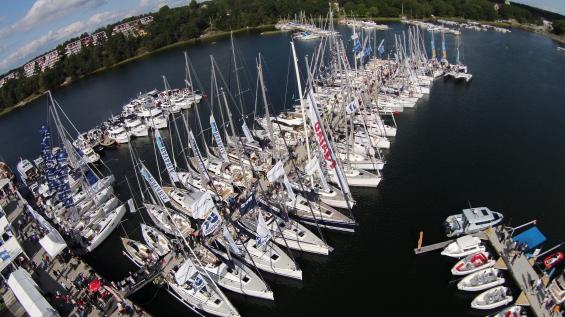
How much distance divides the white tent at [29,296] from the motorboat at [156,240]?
1357cm

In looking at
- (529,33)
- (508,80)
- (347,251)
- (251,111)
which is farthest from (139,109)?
(529,33)

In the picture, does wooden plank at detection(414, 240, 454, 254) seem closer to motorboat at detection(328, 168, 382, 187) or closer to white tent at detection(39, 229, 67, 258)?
motorboat at detection(328, 168, 382, 187)

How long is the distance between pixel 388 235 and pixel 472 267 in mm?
11322

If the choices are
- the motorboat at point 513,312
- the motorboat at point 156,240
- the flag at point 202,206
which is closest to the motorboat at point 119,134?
the motorboat at point 156,240

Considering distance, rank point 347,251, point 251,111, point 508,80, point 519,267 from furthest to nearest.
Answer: point 508,80
point 251,111
point 347,251
point 519,267

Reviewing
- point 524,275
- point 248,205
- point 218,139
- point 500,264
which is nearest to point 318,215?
point 248,205

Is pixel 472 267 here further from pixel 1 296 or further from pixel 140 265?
pixel 1 296

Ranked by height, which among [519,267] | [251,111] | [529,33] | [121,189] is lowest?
[519,267]

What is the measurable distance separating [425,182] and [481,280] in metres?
22.6

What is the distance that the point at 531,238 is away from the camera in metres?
46.6

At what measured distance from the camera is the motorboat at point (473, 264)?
44.2 m

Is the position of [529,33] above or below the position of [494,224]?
above

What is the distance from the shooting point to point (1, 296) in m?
44.5

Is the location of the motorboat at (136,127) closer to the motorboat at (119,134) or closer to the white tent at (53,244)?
the motorboat at (119,134)
